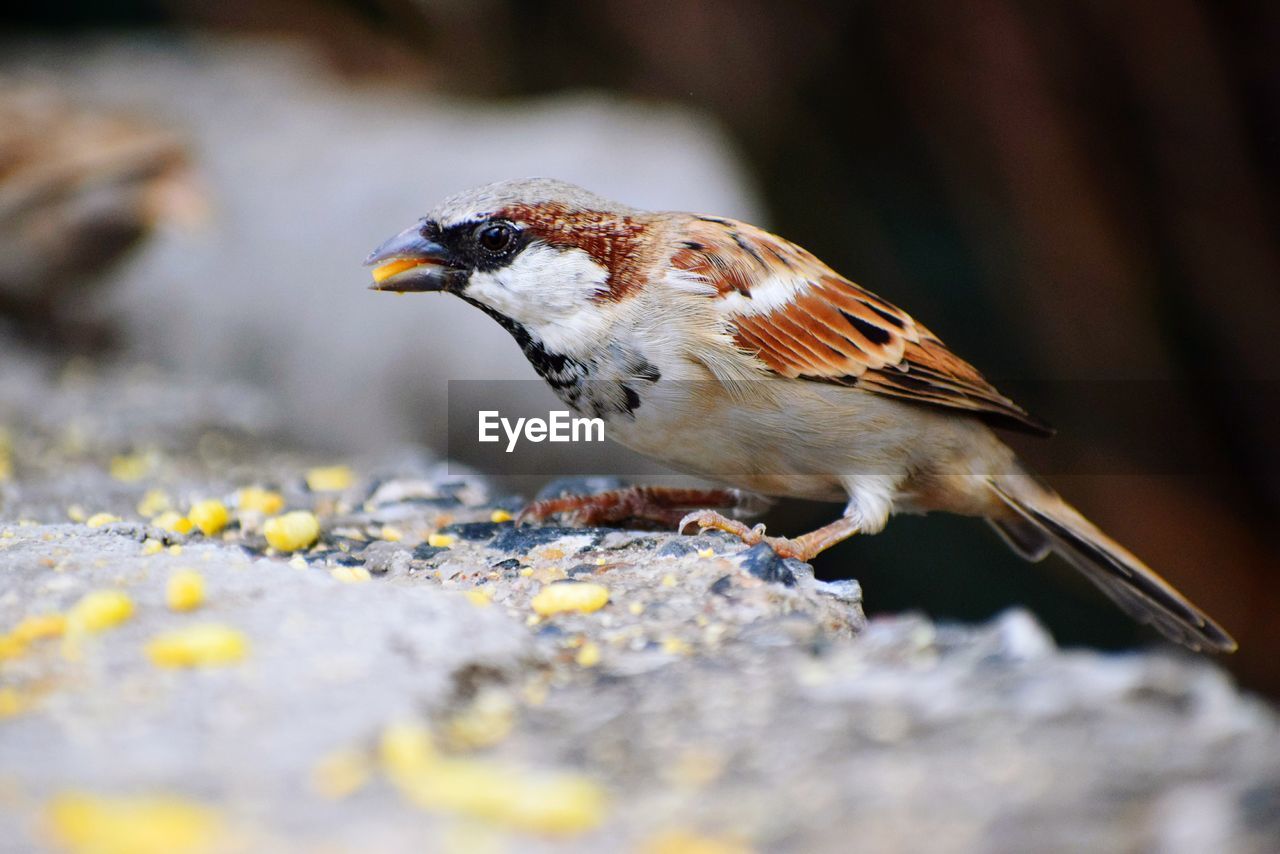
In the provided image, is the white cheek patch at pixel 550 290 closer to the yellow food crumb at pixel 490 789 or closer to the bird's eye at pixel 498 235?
the bird's eye at pixel 498 235

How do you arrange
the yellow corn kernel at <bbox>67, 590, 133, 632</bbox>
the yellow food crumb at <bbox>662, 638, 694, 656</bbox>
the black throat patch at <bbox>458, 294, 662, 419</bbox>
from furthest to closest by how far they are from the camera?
the black throat patch at <bbox>458, 294, 662, 419</bbox>
the yellow food crumb at <bbox>662, 638, 694, 656</bbox>
the yellow corn kernel at <bbox>67, 590, 133, 632</bbox>

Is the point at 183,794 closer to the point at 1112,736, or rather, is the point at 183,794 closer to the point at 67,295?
the point at 1112,736

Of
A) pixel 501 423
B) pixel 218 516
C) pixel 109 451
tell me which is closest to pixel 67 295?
pixel 109 451

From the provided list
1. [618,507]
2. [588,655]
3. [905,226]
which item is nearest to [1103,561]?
[618,507]

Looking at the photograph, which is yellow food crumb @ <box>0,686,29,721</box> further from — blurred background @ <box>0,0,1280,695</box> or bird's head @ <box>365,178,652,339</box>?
blurred background @ <box>0,0,1280,695</box>

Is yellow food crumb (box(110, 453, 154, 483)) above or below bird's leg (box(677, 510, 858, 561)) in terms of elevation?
below

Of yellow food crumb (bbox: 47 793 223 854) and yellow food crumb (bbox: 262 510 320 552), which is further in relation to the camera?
yellow food crumb (bbox: 262 510 320 552)

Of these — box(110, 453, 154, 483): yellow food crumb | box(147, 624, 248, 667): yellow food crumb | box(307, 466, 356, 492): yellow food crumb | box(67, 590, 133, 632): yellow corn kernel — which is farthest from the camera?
box(110, 453, 154, 483): yellow food crumb

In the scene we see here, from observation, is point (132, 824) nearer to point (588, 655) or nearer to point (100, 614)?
point (100, 614)

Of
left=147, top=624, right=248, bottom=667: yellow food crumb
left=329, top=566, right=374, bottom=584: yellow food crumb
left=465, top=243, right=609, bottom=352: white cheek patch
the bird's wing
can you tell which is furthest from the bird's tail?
left=147, top=624, right=248, bottom=667: yellow food crumb
